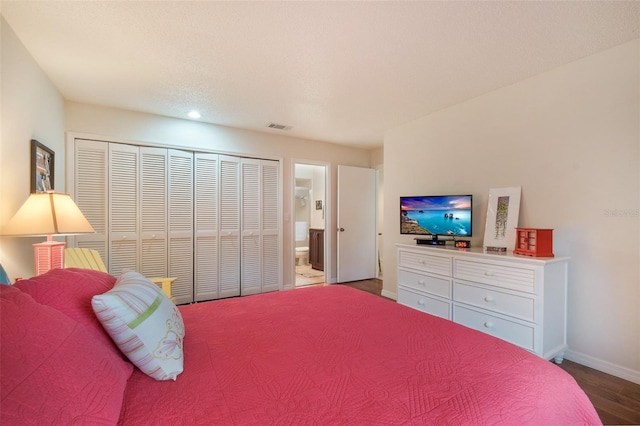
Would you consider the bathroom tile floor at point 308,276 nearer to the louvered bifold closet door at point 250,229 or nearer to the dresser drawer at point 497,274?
the louvered bifold closet door at point 250,229

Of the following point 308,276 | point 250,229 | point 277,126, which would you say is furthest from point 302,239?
point 277,126

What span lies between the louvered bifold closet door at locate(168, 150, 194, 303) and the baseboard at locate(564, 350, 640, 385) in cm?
399

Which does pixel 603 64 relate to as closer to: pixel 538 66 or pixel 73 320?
pixel 538 66

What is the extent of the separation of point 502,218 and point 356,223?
8.34 ft

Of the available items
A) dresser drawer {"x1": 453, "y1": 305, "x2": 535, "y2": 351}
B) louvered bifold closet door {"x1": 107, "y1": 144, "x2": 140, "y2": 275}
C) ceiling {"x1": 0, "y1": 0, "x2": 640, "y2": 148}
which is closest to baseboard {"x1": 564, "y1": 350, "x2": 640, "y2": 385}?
dresser drawer {"x1": 453, "y1": 305, "x2": 535, "y2": 351}

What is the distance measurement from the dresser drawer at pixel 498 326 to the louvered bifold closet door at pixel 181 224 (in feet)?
10.4

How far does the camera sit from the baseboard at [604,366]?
212 centimetres

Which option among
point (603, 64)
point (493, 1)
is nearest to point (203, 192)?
point (493, 1)

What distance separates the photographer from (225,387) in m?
0.96

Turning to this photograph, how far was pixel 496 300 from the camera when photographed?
2482mm

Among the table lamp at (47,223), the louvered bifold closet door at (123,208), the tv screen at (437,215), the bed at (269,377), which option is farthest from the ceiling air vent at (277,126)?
the bed at (269,377)

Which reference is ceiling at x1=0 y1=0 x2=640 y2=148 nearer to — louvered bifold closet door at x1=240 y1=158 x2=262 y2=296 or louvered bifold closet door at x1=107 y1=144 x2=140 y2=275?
louvered bifold closet door at x1=107 y1=144 x2=140 y2=275

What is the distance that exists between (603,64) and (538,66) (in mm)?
410

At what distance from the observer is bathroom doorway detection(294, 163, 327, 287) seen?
6312 mm
